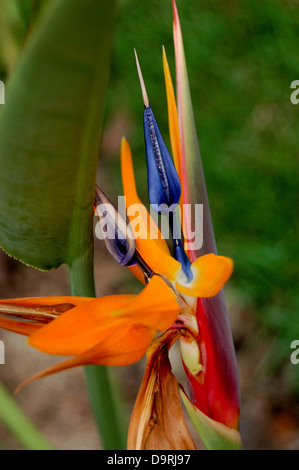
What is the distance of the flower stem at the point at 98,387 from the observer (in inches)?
13.1

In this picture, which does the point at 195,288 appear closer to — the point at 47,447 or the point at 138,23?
the point at 47,447

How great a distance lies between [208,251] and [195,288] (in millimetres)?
28

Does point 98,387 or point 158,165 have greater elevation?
point 158,165

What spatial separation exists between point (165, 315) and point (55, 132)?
0.12 metres

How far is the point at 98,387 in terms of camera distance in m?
0.38

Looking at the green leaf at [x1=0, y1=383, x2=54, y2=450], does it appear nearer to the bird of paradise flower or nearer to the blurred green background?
the bird of paradise flower

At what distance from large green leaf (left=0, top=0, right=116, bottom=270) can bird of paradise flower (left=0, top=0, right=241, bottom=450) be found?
38 millimetres

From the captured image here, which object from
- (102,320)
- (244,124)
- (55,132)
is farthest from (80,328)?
(244,124)

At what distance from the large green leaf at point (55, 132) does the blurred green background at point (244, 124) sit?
1.33ft

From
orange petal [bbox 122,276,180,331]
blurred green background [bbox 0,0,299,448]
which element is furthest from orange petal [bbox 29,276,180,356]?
blurred green background [bbox 0,0,299,448]

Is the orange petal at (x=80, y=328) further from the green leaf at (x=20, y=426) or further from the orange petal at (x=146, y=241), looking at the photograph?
the green leaf at (x=20, y=426)

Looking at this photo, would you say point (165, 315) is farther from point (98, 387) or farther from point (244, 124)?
point (244, 124)

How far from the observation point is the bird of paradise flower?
0.30 m

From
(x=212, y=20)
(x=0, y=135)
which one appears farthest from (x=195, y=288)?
(x=212, y=20)
